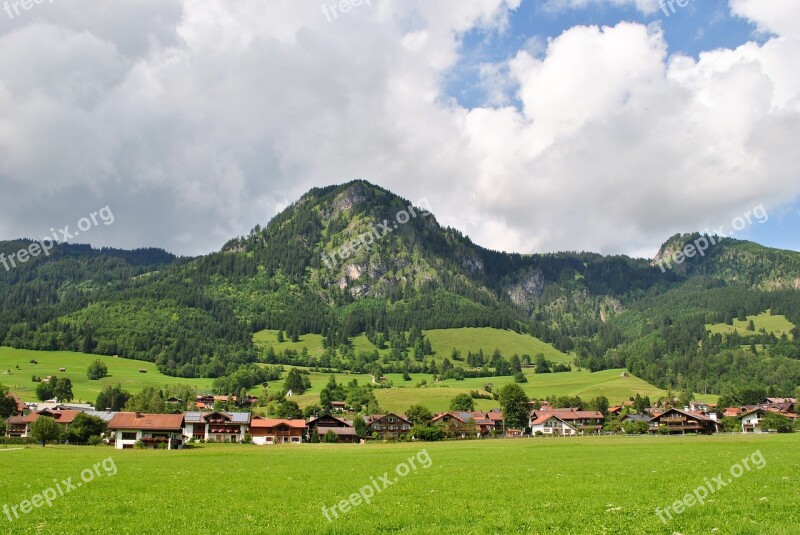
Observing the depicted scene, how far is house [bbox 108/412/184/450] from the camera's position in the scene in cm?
10556

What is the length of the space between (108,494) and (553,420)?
153 meters

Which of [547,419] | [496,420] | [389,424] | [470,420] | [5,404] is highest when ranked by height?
[5,404]

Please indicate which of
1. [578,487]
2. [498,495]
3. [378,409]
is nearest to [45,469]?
[498,495]

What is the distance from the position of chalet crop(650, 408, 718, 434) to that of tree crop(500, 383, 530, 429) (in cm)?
3040

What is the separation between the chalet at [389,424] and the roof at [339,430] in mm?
5658

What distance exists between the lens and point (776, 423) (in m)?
125

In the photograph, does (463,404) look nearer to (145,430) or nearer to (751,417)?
(751,417)

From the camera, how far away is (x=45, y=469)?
4631 centimetres

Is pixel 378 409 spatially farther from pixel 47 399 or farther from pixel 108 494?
pixel 108 494

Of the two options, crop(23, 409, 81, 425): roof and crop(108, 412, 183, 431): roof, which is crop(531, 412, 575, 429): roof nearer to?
crop(108, 412, 183, 431): roof

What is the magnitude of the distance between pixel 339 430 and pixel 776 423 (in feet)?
314

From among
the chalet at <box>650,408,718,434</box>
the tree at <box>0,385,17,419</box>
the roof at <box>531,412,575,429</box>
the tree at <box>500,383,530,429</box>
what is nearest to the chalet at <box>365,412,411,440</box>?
the tree at <box>500,383,530,429</box>

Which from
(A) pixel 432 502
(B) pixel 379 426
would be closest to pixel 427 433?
(B) pixel 379 426

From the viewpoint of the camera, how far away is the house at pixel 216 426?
143300 mm
